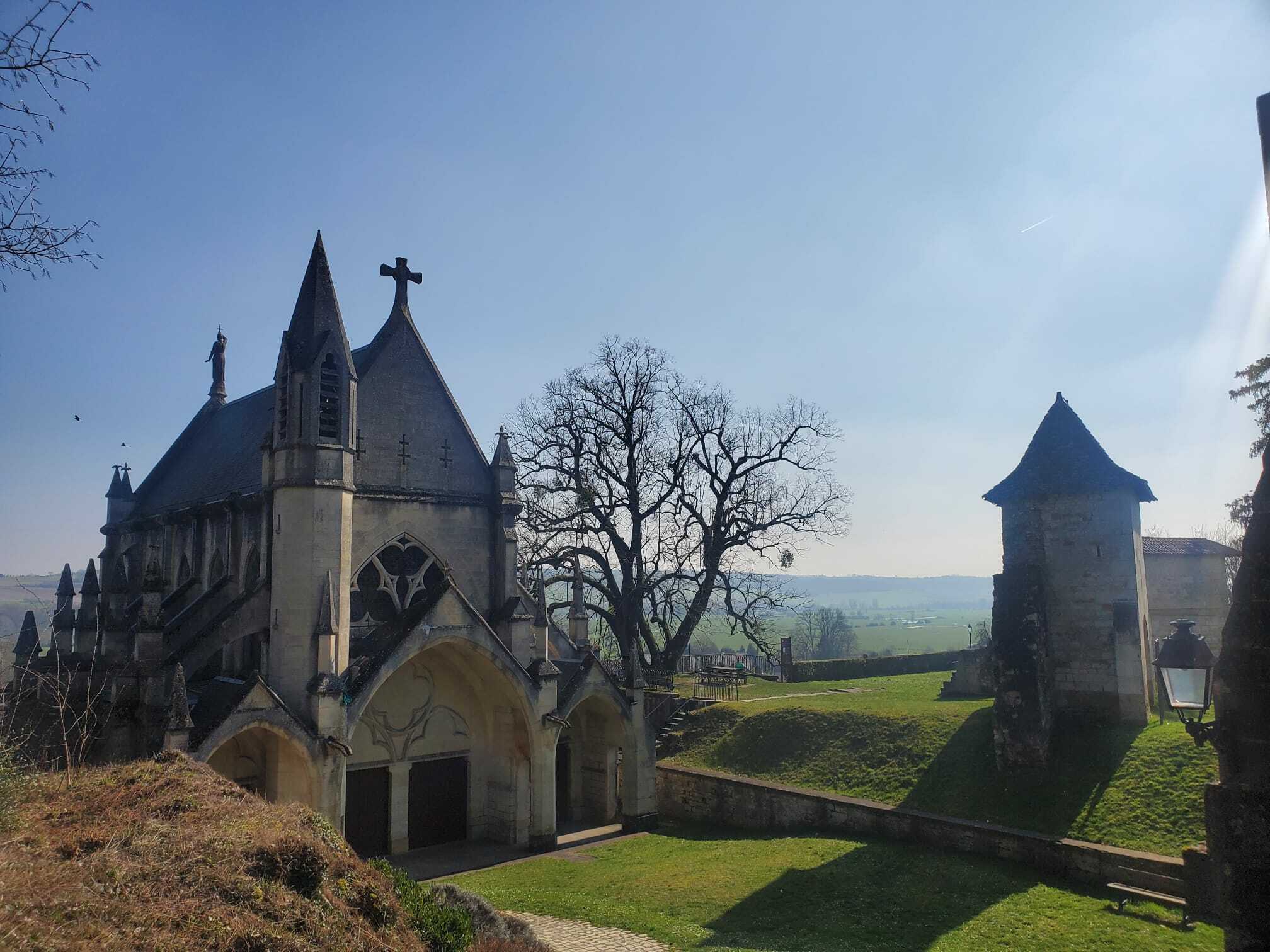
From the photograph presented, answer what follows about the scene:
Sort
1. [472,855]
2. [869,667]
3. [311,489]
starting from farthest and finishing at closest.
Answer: [869,667] < [472,855] < [311,489]

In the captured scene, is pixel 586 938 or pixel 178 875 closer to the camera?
pixel 178 875

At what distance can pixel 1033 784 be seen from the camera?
1688 cm

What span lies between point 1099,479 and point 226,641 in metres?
20.1

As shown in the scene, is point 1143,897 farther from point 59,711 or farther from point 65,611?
point 65,611

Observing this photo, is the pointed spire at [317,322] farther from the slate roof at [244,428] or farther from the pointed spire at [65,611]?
the pointed spire at [65,611]

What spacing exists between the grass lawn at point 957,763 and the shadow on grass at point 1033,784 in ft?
0.09

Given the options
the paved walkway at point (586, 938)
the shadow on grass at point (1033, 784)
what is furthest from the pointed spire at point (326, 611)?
the shadow on grass at point (1033, 784)

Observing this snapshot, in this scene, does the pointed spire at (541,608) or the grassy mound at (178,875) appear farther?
the pointed spire at (541,608)

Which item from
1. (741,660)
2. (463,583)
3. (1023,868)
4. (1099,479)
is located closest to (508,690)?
(463,583)

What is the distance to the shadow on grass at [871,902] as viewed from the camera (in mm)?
12484

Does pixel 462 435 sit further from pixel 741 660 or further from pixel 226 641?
pixel 741 660

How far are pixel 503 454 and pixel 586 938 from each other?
13.0 meters

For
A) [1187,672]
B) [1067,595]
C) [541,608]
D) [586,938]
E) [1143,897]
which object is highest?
[1067,595]

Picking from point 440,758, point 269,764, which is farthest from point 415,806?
point 269,764
